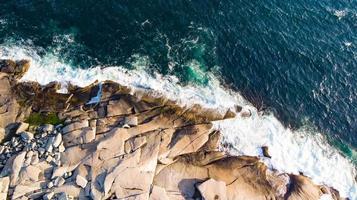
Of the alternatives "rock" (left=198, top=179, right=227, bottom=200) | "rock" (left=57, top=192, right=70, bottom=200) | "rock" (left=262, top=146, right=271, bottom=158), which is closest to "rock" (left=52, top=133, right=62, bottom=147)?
"rock" (left=57, top=192, right=70, bottom=200)

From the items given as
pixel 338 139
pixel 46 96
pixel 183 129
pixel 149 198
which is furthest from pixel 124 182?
pixel 338 139

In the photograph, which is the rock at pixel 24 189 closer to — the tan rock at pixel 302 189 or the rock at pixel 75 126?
the rock at pixel 75 126

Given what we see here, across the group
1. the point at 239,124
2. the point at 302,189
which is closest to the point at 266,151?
the point at 239,124

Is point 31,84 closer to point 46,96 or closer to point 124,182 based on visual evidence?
point 46,96

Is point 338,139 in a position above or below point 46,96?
above

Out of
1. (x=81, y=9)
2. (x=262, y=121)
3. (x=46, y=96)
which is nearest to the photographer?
(x=46, y=96)

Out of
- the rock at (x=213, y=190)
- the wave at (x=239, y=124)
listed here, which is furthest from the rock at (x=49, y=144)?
the rock at (x=213, y=190)
